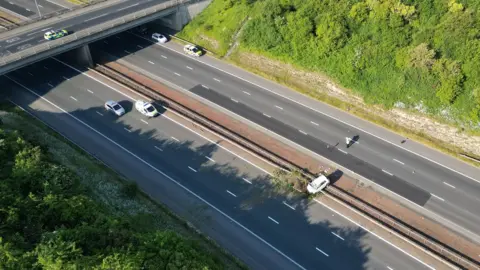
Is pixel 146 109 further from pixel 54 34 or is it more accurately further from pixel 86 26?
pixel 86 26

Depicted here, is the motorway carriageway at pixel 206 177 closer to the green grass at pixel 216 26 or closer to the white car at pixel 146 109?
the white car at pixel 146 109

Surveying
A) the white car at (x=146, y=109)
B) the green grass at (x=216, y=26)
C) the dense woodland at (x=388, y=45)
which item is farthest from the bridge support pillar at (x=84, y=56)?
the dense woodland at (x=388, y=45)

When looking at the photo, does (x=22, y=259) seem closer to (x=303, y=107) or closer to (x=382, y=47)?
(x=303, y=107)

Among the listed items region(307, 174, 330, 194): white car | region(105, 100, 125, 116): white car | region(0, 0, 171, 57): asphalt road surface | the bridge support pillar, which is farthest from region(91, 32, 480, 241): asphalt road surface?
region(105, 100, 125, 116): white car

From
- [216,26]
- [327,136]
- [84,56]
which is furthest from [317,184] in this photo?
[84,56]

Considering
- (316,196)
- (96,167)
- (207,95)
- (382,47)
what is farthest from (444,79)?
(96,167)

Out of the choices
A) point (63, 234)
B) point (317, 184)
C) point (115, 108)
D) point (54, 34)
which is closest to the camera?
point (63, 234)
